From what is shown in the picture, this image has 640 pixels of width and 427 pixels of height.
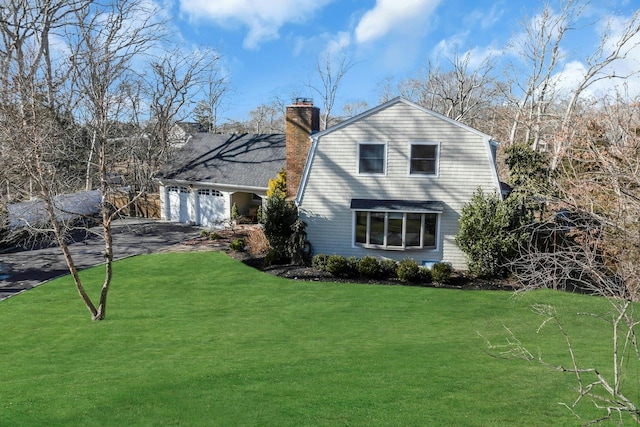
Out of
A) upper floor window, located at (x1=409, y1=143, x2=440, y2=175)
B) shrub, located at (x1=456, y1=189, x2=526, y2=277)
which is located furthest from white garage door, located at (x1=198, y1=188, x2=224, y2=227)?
shrub, located at (x1=456, y1=189, x2=526, y2=277)

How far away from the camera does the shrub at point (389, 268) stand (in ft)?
54.9

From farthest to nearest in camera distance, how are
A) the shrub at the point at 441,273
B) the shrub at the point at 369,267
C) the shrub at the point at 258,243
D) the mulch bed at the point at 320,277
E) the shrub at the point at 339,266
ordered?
the shrub at the point at 258,243, the shrub at the point at 339,266, the shrub at the point at 369,267, the shrub at the point at 441,273, the mulch bed at the point at 320,277

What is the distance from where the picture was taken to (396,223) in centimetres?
1762

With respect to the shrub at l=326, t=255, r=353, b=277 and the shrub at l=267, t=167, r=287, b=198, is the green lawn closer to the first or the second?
the shrub at l=326, t=255, r=353, b=277

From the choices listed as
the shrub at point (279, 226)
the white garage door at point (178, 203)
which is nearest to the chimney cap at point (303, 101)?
the shrub at point (279, 226)

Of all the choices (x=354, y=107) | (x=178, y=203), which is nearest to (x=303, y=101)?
(x=178, y=203)

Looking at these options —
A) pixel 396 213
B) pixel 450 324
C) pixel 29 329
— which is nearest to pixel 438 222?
pixel 396 213

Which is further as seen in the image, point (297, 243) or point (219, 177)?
point (219, 177)

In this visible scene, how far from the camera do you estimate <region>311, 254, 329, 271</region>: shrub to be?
1734cm

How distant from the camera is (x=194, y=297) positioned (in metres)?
14.4

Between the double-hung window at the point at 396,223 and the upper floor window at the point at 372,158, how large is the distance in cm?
130

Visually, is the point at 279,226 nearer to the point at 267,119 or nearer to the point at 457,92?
the point at 457,92

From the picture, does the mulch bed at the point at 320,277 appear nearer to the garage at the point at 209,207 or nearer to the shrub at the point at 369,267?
Result: the shrub at the point at 369,267

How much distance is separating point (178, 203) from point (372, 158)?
1477 centimetres
